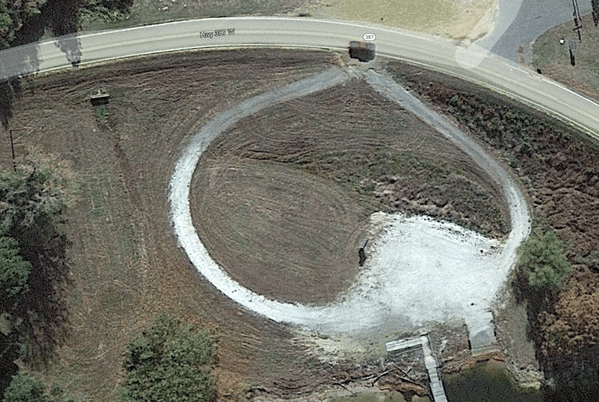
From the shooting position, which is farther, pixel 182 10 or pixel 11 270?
pixel 182 10

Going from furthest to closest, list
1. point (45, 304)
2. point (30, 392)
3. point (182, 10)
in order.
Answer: point (182, 10), point (45, 304), point (30, 392)

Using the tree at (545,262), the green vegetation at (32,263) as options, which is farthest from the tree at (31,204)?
the tree at (545,262)

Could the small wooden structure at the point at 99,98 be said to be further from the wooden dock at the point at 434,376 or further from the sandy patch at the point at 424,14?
the wooden dock at the point at 434,376

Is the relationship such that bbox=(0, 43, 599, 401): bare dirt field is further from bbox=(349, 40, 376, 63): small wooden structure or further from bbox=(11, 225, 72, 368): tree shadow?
bbox=(349, 40, 376, 63): small wooden structure

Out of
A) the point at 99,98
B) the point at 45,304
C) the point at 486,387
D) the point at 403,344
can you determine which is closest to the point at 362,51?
the point at 99,98

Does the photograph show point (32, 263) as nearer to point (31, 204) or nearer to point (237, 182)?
point (31, 204)

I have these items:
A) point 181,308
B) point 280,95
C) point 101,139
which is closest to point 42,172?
point 101,139

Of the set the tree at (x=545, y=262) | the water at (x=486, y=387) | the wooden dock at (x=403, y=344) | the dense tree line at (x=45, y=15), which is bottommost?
the water at (x=486, y=387)

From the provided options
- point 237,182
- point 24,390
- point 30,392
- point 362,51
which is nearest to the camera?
point 24,390
